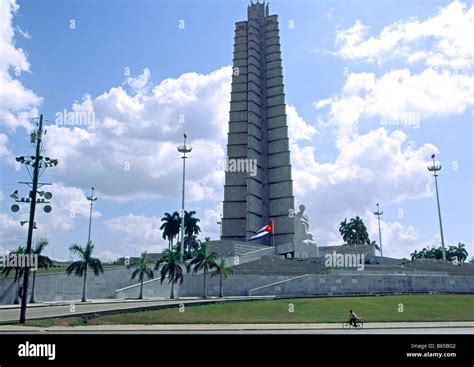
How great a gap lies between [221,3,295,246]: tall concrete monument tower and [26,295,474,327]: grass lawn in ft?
160

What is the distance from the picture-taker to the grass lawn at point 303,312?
1041 inches

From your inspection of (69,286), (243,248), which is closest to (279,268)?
(243,248)

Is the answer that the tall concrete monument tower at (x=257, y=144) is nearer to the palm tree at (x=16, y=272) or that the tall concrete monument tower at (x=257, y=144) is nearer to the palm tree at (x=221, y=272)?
the palm tree at (x=221, y=272)

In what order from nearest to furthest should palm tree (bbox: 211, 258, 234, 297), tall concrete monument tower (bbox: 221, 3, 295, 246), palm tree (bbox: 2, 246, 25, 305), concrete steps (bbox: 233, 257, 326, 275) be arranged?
palm tree (bbox: 2, 246, 25, 305) < palm tree (bbox: 211, 258, 234, 297) < concrete steps (bbox: 233, 257, 326, 275) < tall concrete monument tower (bbox: 221, 3, 295, 246)

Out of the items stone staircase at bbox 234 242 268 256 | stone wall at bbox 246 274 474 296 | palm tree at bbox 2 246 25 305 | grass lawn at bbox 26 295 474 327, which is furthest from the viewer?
stone staircase at bbox 234 242 268 256

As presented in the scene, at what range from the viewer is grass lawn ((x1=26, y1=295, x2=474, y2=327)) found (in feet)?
86.8

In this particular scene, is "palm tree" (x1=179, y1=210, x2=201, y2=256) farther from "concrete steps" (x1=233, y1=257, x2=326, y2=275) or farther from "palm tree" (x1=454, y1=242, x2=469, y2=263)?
"palm tree" (x1=454, y1=242, x2=469, y2=263)

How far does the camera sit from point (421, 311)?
3238 cm

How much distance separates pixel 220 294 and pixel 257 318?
66.3ft

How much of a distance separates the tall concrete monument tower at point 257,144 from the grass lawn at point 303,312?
48881 millimetres

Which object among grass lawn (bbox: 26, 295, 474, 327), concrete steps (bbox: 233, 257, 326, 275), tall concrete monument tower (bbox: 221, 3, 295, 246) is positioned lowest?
grass lawn (bbox: 26, 295, 474, 327)

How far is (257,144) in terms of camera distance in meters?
92.8

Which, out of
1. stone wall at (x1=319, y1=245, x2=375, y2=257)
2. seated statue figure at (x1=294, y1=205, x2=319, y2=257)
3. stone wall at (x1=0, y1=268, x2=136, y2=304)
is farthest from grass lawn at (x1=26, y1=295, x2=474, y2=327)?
seated statue figure at (x1=294, y1=205, x2=319, y2=257)
